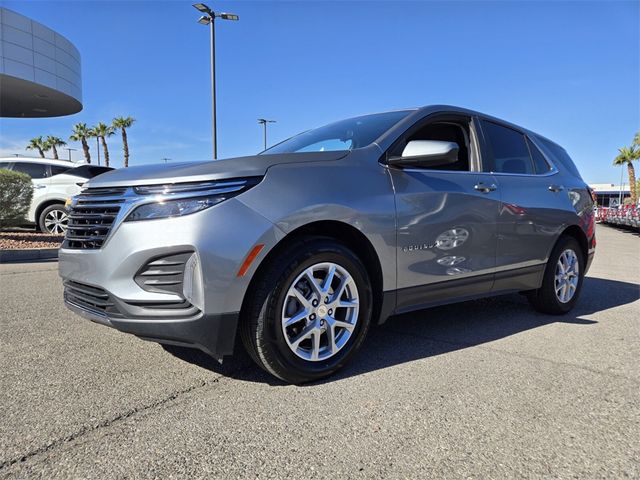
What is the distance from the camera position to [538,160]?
4574 millimetres

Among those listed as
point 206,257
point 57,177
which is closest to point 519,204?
point 206,257

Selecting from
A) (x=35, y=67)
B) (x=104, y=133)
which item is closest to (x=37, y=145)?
(x=104, y=133)

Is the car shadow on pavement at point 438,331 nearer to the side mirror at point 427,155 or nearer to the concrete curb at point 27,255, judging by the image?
the side mirror at point 427,155

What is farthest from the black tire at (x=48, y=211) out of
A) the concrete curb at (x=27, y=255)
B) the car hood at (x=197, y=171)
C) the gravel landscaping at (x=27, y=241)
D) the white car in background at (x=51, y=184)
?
the car hood at (x=197, y=171)

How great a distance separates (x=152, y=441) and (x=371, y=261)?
158cm

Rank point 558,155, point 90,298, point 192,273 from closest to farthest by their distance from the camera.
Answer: point 192,273 → point 90,298 → point 558,155

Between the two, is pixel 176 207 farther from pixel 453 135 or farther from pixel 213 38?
pixel 213 38

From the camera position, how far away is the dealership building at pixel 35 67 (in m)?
19.9

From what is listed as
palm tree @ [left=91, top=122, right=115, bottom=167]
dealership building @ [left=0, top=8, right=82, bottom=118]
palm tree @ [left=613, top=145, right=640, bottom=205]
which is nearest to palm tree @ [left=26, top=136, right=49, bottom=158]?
palm tree @ [left=91, top=122, right=115, bottom=167]

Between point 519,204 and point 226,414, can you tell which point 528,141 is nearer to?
point 519,204

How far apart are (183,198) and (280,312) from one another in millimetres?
768

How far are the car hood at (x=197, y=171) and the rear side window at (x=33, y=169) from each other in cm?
931

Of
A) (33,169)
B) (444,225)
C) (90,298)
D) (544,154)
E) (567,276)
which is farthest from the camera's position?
(33,169)

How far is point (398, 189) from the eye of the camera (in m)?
3.07
